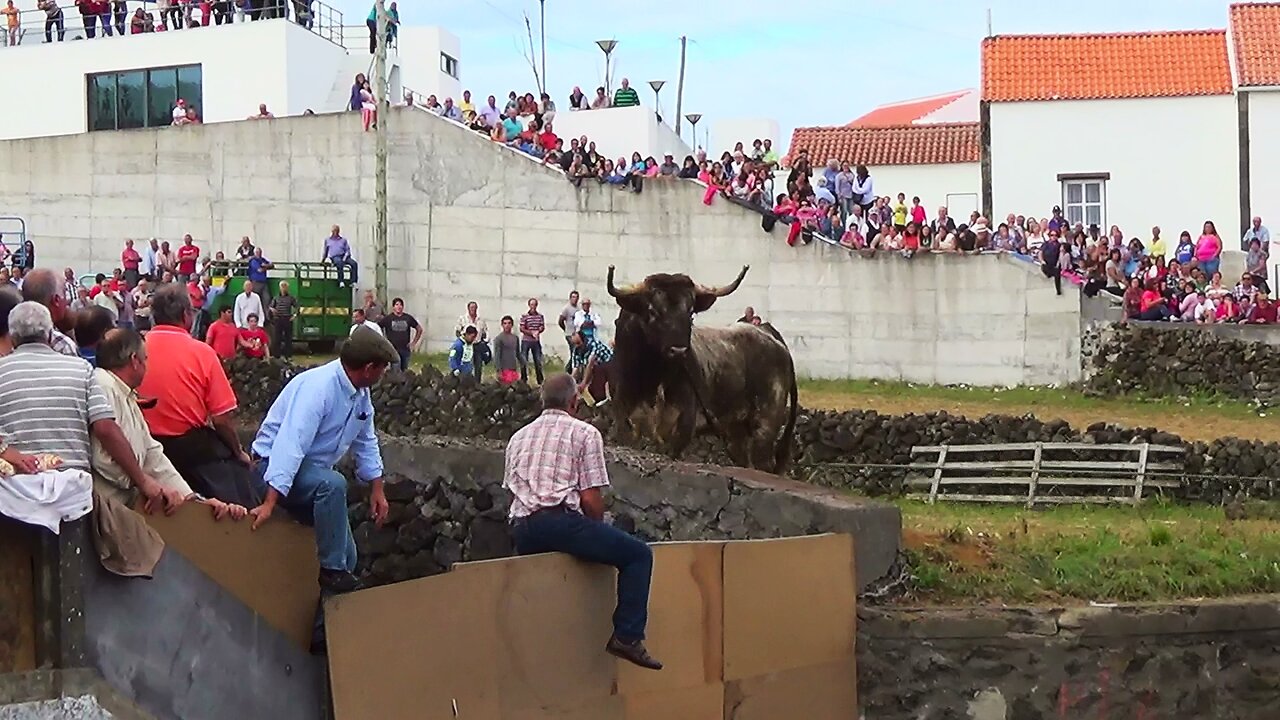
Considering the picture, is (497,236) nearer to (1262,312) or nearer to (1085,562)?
(1262,312)

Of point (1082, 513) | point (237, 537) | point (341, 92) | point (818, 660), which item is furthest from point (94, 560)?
point (341, 92)

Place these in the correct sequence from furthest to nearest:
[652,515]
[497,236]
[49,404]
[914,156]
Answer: [914,156], [497,236], [652,515], [49,404]

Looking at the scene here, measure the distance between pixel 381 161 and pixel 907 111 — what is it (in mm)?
33100

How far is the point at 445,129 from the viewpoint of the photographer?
3391 centimetres

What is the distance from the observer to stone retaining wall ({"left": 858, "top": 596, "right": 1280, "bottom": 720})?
36.9 feet

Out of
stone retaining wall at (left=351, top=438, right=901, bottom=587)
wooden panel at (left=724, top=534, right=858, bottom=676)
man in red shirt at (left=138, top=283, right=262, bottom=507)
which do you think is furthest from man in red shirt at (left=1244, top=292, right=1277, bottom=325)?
man in red shirt at (left=138, top=283, right=262, bottom=507)

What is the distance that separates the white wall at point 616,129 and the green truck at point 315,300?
11.6 m

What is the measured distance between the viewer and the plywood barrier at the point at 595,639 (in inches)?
361

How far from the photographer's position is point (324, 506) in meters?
8.91

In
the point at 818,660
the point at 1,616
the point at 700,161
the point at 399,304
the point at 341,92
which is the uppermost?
the point at 341,92

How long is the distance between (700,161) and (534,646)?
957 inches

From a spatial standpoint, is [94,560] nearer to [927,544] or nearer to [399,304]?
[927,544]

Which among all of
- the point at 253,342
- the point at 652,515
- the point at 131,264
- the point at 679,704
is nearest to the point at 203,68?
the point at 131,264

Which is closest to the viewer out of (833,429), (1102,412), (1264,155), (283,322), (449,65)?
(833,429)
